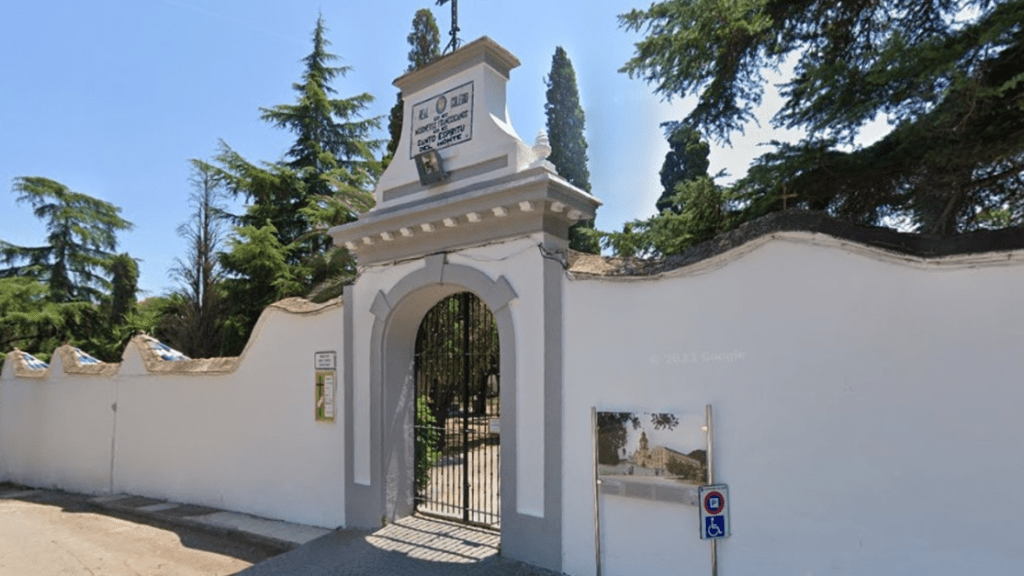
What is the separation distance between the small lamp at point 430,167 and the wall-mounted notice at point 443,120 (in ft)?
0.44

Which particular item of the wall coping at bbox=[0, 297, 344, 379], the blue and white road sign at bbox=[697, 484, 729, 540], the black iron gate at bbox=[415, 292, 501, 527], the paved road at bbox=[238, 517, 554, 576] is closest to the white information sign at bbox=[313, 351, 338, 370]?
the wall coping at bbox=[0, 297, 344, 379]

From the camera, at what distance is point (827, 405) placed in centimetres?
415

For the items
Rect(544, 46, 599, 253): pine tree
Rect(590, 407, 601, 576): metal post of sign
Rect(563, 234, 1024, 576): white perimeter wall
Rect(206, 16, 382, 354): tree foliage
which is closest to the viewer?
Rect(563, 234, 1024, 576): white perimeter wall

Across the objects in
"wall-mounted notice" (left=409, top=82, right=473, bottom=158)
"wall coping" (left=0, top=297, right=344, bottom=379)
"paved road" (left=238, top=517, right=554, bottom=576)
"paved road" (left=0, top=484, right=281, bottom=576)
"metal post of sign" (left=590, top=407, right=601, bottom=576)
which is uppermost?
"wall-mounted notice" (left=409, top=82, right=473, bottom=158)

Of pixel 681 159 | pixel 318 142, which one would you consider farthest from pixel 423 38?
pixel 681 159

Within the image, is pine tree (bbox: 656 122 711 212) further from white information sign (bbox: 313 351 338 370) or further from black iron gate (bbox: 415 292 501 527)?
white information sign (bbox: 313 351 338 370)

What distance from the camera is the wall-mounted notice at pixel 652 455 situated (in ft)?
15.2

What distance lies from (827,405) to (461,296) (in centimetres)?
440

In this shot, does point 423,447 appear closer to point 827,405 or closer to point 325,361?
point 325,361

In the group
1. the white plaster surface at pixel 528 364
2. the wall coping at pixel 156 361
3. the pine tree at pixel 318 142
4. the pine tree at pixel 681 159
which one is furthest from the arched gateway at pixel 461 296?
the pine tree at pixel 318 142

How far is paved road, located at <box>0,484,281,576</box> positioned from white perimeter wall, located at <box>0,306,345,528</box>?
30.5 inches

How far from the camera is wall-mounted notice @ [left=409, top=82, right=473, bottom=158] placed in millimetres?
6648

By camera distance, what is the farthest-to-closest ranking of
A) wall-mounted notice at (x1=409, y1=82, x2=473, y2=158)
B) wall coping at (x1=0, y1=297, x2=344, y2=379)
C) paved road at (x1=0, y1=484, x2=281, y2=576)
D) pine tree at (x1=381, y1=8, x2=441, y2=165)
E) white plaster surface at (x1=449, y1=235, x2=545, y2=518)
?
pine tree at (x1=381, y1=8, x2=441, y2=165) → wall coping at (x1=0, y1=297, x2=344, y2=379) → wall-mounted notice at (x1=409, y1=82, x2=473, y2=158) → paved road at (x1=0, y1=484, x2=281, y2=576) → white plaster surface at (x1=449, y1=235, x2=545, y2=518)

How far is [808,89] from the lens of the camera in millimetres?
6324
